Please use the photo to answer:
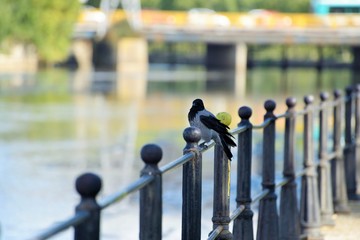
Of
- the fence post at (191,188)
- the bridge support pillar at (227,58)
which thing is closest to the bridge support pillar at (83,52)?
the bridge support pillar at (227,58)

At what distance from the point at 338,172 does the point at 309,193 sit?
1.44 meters

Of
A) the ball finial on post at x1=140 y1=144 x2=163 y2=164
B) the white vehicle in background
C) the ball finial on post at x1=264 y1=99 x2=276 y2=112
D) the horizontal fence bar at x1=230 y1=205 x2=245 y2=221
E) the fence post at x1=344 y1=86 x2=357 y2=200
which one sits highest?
the ball finial on post at x1=140 y1=144 x2=163 y2=164

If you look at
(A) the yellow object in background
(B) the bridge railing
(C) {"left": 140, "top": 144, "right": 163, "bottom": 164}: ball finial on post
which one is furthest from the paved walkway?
(C) {"left": 140, "top": 144, "right": 163, "bottom": 164}: ball finial on post

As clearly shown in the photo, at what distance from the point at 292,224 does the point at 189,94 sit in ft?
140

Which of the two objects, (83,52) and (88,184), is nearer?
(88,184)

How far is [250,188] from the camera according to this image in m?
6.64

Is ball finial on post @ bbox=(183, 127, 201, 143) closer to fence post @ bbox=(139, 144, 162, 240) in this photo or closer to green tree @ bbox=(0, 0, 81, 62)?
A: fence post @ bbox=(139, 144, 162, 240)

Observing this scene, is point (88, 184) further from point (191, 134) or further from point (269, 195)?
point (269, 195)

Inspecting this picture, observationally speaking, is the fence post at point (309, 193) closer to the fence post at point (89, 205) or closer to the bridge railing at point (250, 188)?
the bridge railing at point (250, 188)

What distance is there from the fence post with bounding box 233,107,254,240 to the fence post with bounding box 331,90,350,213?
3717mm

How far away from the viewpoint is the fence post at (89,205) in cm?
322

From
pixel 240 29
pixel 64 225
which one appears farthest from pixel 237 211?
pixel 240 29

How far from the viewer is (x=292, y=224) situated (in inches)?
331

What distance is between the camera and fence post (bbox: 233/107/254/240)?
636cm
